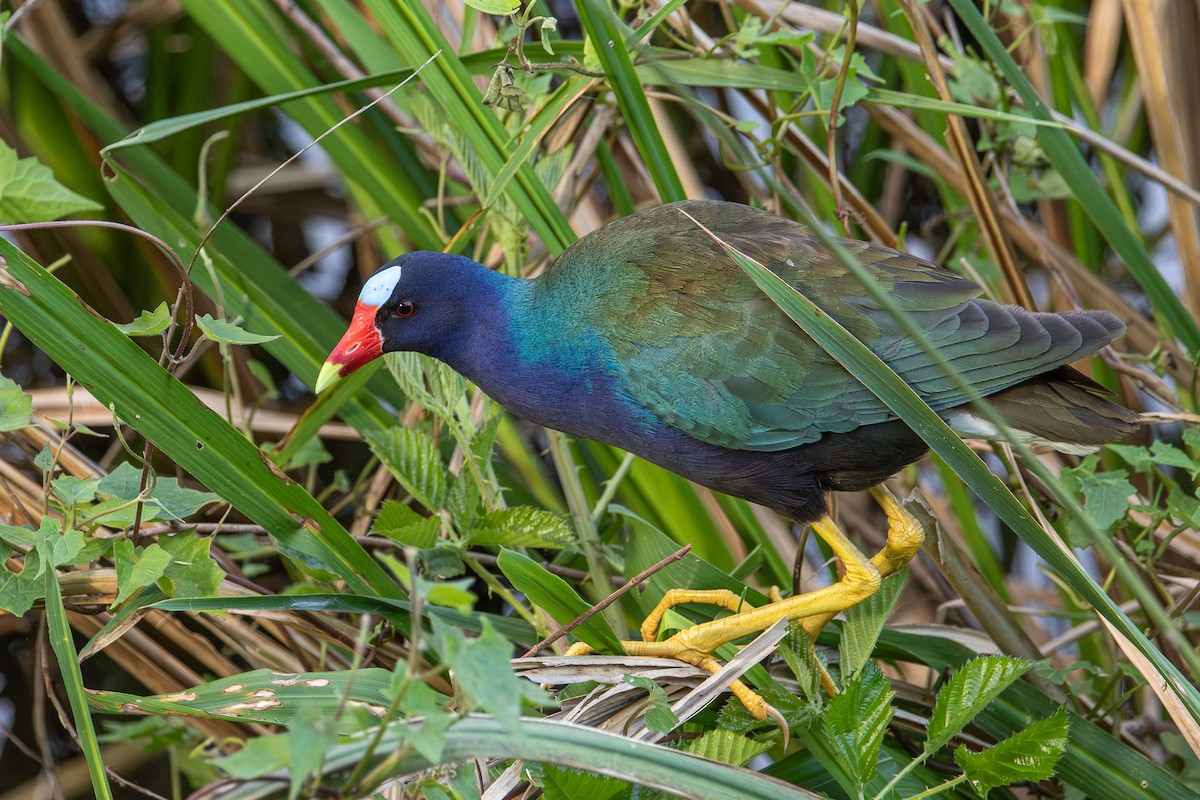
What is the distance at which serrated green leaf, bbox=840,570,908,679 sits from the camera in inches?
63.7

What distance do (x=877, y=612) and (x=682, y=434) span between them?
396mm

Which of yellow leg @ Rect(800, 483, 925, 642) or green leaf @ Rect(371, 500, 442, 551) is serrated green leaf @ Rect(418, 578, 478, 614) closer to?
green leaf @ Rect(371, 500, 442, 551)

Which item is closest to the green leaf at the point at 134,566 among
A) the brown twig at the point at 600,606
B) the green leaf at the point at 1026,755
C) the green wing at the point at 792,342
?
the brown twig at the point at 600,606

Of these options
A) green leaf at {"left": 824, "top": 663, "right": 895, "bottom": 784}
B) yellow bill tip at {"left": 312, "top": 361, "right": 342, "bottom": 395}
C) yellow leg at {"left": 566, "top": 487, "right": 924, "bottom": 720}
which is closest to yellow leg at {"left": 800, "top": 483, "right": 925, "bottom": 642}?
yellow leg at {"left": 566, "top": 487, "right": 924, "bottom": 720}

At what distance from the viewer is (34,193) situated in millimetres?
1839

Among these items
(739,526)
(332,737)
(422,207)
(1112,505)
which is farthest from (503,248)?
(332,737)

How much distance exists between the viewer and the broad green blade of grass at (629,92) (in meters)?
1.66

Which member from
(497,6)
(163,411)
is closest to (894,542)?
(497,6)

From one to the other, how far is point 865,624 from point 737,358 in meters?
0.44

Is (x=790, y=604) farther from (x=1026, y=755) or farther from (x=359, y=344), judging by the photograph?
(x=359, y=344)

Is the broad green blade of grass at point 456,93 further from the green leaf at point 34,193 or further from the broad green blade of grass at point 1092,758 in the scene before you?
the broad green blade of grass at point 1092,758

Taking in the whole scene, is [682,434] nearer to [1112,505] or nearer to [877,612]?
[877,612]

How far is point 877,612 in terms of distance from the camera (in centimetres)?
170

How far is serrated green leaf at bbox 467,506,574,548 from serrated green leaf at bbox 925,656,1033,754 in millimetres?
593
